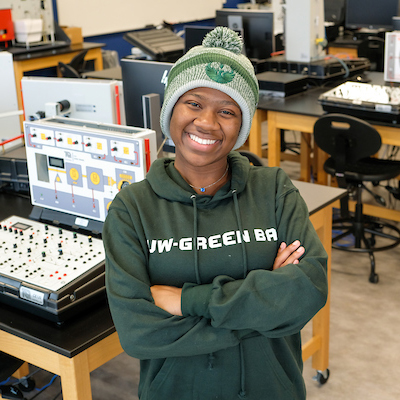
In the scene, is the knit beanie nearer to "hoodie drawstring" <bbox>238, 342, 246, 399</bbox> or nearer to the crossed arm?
the crossed arm

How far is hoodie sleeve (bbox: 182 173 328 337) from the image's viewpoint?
119 cm

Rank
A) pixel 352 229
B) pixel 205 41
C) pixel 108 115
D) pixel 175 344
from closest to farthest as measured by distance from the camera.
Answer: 1. pixel 175 344
2. pixel 205 41
3. pixel 108 115
4. pixel 352 229

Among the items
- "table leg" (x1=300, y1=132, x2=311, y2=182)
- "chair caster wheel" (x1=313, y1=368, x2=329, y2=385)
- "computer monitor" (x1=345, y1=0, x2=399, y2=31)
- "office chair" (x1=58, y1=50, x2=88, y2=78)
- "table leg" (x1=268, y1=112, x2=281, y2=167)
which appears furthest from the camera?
"computer monitor" (x1=345, y1=0, x2=399, y2=31)

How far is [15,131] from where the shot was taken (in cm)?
287

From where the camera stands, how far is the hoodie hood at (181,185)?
1.31 meters

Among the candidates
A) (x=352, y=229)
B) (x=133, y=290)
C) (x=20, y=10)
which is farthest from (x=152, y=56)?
(x=133, y=290)

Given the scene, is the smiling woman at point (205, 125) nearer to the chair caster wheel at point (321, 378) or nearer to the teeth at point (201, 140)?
the teeth at point (201, 140)

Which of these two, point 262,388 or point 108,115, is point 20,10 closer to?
point 108,115

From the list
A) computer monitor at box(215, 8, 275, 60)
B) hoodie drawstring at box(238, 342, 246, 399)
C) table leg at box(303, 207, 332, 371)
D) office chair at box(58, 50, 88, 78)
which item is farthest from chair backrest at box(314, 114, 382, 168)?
office chair at box(58, 50, 88, 78)

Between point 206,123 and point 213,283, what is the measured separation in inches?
13.5

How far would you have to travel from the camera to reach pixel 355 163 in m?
3.29

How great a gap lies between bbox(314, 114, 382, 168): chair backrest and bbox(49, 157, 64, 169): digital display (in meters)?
1.65

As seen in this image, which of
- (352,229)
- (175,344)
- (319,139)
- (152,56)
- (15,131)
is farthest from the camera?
(152,56)

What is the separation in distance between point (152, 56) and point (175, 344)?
3.22 meters
